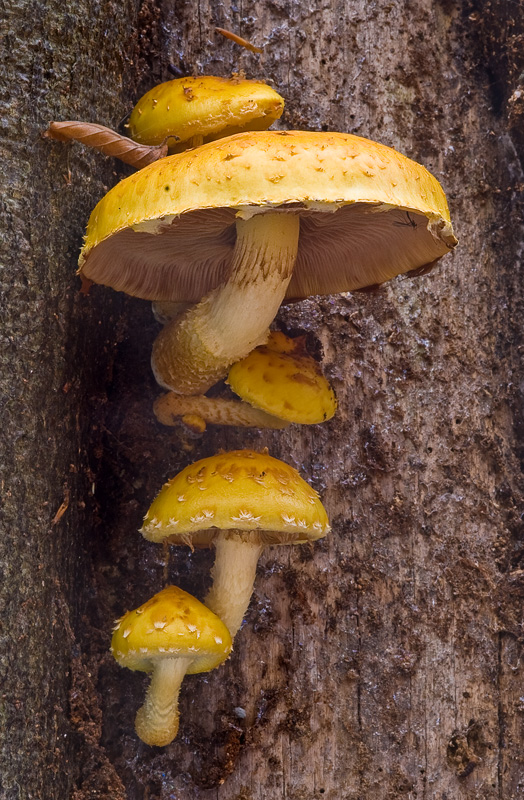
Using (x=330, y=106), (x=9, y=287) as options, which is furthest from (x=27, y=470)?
(x=330, y=106)

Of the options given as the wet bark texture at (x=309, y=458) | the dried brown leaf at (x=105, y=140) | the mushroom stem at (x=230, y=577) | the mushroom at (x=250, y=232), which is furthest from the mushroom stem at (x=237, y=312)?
the mushroom stem at (x=230, y=577)

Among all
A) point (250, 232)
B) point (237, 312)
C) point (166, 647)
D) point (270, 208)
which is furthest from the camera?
point (237, 312)

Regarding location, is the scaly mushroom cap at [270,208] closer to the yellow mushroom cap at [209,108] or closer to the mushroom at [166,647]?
the yellow mushroom cap at [209,108]

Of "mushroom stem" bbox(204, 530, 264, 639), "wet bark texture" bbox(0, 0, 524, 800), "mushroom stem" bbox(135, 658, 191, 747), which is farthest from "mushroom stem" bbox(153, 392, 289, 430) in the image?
"mushroom stem" bbox(135, 658, 191, 747)

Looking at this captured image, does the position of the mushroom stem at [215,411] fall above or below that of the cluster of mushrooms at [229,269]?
below

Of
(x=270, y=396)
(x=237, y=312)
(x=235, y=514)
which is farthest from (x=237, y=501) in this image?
(x=237, y=312)

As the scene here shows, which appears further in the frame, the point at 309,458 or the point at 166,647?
the point at 309,458

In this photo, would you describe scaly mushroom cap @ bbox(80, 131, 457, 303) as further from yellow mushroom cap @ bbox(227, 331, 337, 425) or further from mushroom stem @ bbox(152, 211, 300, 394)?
yellow mushroom cap @ bbox(227, 331, 337, 425)

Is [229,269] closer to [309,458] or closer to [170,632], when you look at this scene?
[309,458]
